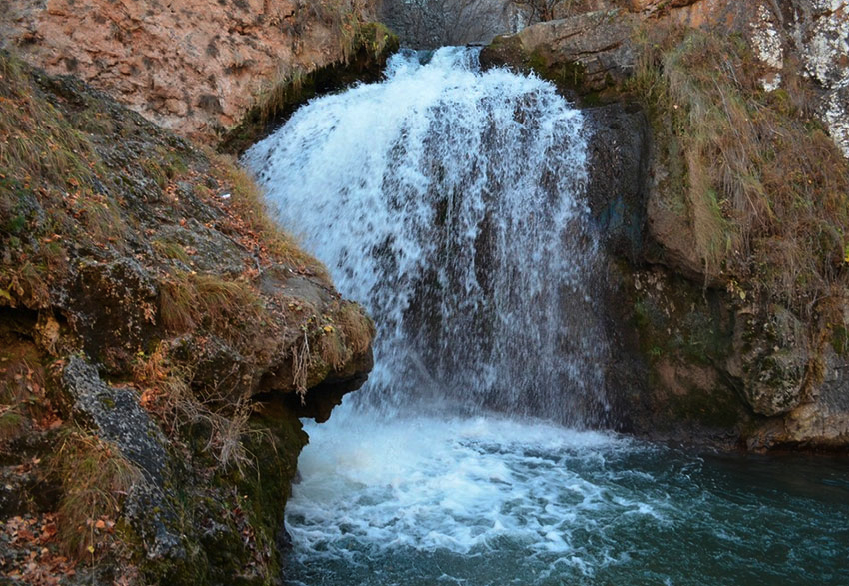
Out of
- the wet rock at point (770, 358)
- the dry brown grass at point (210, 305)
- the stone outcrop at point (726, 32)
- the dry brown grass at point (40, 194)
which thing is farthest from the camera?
the stone outcrop at point (726, 32)

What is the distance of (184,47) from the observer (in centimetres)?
897

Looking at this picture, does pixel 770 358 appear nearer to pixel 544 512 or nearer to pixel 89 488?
pixel 544 512

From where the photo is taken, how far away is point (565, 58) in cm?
958

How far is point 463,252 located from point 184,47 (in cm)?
460

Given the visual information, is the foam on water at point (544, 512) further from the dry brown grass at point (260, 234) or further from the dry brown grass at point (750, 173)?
the dry brown grass at point (750, 173)

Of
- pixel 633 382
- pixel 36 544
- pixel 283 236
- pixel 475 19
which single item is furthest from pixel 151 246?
pixel 475 19

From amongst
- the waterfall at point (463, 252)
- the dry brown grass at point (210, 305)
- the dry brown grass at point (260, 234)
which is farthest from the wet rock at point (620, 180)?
the dry brown grass at point (210, 305)

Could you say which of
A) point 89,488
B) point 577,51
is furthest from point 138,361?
point 577,51

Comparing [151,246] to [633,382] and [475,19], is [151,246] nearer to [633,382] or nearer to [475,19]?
[633,382]

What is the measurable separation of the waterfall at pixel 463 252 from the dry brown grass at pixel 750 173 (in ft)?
3.86

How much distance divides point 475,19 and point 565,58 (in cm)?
499

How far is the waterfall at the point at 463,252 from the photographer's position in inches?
306

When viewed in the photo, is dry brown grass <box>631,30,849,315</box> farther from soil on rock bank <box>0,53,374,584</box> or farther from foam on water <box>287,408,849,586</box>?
soil on rock bank <box>0,53,374,584</box>

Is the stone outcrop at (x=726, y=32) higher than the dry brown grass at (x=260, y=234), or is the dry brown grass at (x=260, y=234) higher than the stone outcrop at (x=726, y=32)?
the stone outcrop at (x=726, y=32)
